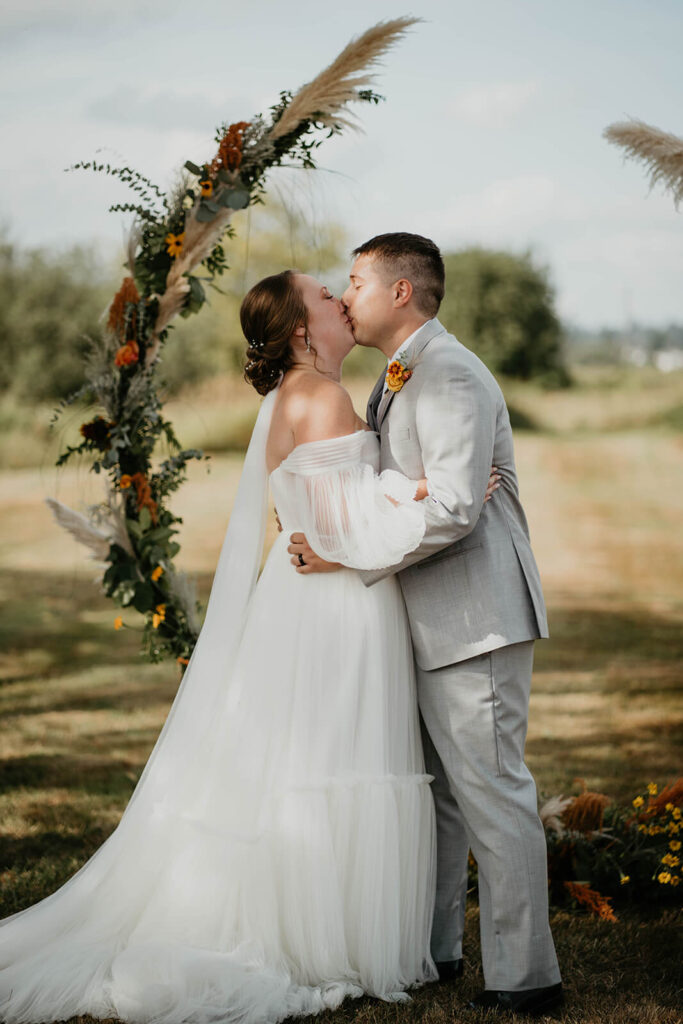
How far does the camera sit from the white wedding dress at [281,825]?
294cm

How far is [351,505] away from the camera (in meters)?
3.17

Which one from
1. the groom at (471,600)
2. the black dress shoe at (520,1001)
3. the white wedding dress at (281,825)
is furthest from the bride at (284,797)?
the black dress shoe at (520,1001)

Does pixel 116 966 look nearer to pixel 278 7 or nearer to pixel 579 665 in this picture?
pixel 579 665

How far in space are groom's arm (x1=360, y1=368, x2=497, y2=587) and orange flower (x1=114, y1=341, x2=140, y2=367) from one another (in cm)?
141

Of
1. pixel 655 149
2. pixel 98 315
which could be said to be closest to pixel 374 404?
pixel 655 149

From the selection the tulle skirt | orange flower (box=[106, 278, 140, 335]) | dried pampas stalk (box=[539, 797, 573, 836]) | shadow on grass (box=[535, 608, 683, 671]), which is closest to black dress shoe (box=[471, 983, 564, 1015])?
the tulle skirt

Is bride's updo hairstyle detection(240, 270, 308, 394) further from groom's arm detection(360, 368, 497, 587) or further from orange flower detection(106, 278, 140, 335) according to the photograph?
orange flower detection(106, 278, 140, 335)

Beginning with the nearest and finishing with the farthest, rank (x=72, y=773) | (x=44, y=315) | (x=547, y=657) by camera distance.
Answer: (x=72, y=773)
(x=547, y=657)
(x=44, y=315)

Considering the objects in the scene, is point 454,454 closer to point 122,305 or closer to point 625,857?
point 122,305

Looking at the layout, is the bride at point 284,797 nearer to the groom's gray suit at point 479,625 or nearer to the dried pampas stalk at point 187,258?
the groom's gray suit at point 479,625

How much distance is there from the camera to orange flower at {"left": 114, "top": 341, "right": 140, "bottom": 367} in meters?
3.94

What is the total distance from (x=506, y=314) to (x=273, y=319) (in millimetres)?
12459

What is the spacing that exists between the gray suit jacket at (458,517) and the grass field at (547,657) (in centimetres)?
115

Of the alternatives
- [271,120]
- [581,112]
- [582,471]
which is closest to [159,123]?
[581,112]
